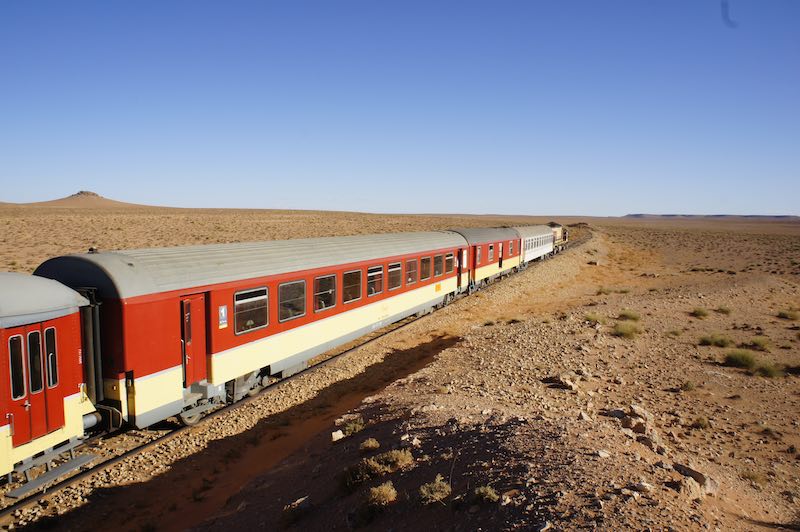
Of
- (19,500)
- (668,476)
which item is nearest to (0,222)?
(19,500)

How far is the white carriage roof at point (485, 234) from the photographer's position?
82.0ft

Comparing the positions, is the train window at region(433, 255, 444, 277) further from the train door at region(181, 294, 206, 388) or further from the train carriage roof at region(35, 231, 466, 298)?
the train door at region(181, 294, 206, 388)

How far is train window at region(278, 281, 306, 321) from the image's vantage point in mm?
11758

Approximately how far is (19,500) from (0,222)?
62314mm

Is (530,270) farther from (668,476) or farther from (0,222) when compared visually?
(0,222)

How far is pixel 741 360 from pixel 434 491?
1164cm

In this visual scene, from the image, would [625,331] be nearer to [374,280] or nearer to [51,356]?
[374,280]

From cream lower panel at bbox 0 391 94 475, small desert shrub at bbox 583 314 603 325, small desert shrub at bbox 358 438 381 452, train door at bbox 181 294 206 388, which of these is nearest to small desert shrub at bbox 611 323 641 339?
small desert shrub at bbox 583 314 603 325

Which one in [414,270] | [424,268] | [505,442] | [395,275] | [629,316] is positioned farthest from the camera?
[424,268]

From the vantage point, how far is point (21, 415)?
23.3 feet

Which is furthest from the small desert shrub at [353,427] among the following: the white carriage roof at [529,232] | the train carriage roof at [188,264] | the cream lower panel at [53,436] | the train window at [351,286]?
the white carriage roof at [529,232]

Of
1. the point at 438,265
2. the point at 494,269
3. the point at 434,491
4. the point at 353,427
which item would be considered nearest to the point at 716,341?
the point at 438,265

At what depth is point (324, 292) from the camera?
13.4m

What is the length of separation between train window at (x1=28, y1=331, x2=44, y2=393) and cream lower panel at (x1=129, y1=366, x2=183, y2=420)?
4.44ft
